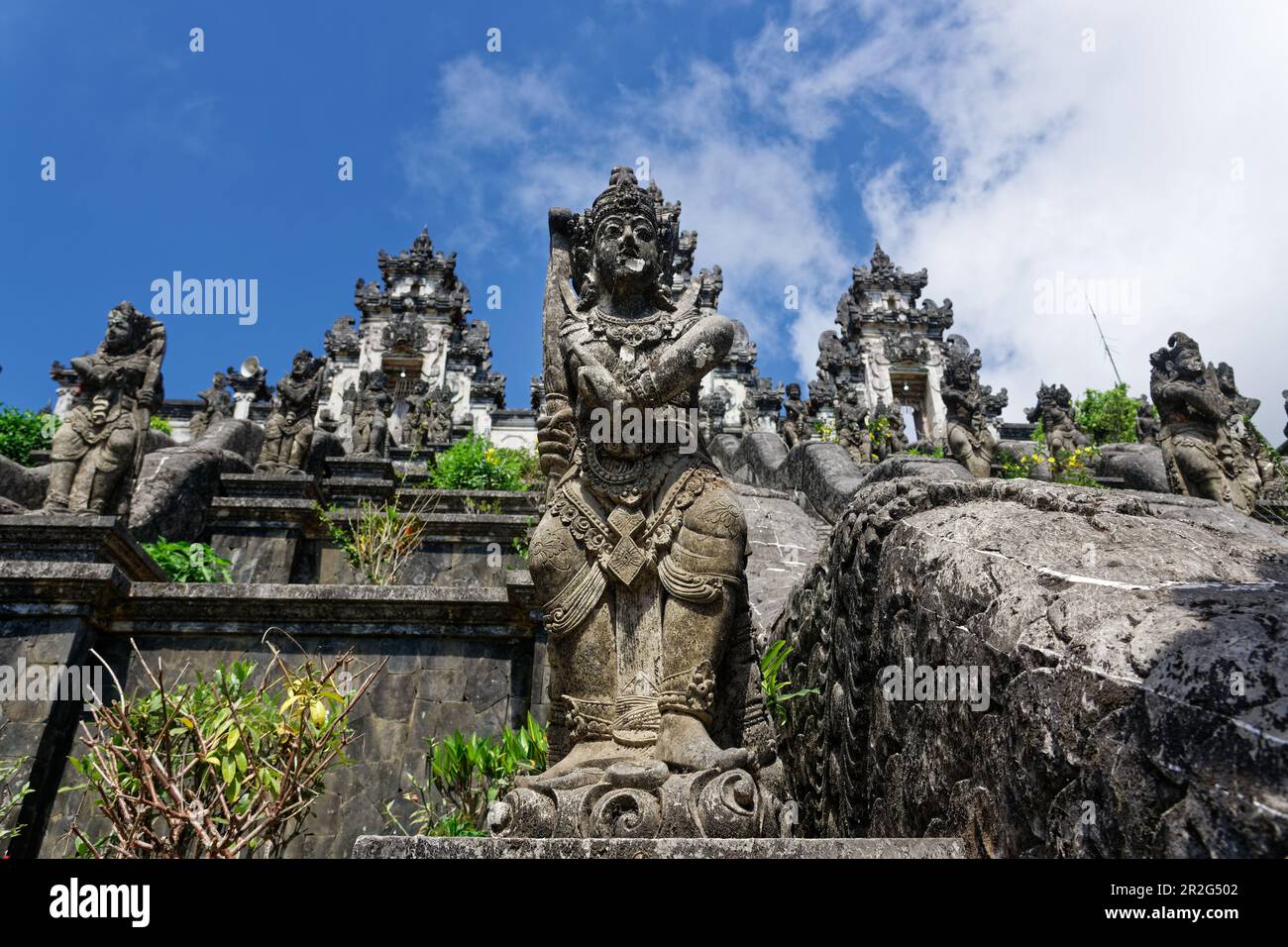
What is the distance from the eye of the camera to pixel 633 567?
3.36m

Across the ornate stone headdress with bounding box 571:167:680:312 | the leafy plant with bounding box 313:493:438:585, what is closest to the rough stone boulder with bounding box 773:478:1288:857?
the ornate stone headdress with bounding box 571:167:680:312

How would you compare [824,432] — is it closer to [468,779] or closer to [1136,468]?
[1136,468]

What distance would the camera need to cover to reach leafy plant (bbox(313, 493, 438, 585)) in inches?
300

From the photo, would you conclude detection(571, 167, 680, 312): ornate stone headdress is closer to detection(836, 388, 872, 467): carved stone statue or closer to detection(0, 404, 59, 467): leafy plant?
detection(836, 388, 872, 467): carved stone statue

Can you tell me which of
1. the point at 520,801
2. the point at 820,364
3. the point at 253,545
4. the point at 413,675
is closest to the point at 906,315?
the point at 820,364

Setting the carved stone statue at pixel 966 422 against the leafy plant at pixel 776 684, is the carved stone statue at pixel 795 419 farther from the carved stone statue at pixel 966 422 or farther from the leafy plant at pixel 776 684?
the leafy plant at pixel 776 684

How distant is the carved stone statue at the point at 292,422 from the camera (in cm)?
1195

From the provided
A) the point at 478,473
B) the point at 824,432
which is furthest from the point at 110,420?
the point at 824,432

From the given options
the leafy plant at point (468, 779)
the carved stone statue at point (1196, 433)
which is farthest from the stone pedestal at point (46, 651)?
the carved stone statue at point (1196, 433)

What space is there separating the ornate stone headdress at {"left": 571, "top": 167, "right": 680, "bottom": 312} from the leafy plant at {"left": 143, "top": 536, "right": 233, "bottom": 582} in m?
5.46

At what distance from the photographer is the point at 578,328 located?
12.7ft

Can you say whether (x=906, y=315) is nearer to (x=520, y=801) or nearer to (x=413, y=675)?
(x=413, y=675)

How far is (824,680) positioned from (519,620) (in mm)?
2268

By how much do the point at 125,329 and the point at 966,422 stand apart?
1170cm
